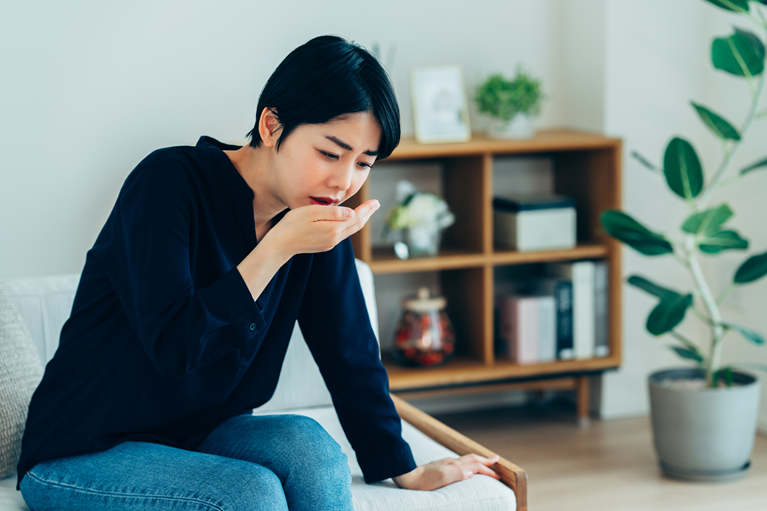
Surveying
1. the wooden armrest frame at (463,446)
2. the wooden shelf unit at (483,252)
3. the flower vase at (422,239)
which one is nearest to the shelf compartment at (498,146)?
the wooden shelf unit at (483,252)

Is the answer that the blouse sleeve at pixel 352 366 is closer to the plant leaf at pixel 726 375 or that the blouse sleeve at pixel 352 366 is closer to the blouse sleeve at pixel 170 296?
the blouse sleeve at pixel 170 296

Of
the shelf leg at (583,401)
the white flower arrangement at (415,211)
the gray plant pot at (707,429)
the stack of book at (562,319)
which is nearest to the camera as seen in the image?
the gray plant pot at (707,429)

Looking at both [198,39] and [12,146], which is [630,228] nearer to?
[198,39]

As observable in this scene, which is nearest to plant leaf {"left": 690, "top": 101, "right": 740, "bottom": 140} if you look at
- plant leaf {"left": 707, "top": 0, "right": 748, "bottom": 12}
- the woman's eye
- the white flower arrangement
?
plant leaf {"left": 707, "top": 0, "right": 748, "bottom": 12}

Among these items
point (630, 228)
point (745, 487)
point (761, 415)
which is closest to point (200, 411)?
point (630, 228)

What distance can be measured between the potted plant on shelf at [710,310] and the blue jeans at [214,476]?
131 centimetres

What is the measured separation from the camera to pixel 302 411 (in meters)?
1.67

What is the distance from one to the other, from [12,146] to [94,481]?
1.53 metres

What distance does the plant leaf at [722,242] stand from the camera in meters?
2.13

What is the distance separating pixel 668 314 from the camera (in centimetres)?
213

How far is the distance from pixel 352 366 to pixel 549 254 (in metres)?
1.29

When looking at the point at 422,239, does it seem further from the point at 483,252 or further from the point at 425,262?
the point at 483,252

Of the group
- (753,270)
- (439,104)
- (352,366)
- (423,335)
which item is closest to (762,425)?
(753,270)

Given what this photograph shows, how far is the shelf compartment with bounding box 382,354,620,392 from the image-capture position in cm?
238
